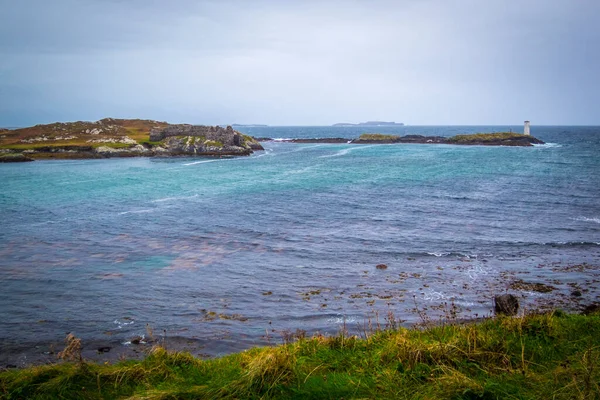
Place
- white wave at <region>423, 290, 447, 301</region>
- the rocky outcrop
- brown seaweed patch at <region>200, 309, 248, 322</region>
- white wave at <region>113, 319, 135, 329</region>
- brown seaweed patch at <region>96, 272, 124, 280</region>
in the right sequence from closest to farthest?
white wave at <region>113, 319, 135, 329</region>, brown seaweed patch at <region>200, 309, 248, 322</region>, white wave at <region>423, 290, 447, 301</region>, brown seaweed patch at <region>96, 272, 124, 280</region>, the rocky outcrop

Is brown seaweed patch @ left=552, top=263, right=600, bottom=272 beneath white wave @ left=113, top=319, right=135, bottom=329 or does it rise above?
above

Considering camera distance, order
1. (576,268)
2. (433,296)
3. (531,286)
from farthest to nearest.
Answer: (576,268) < (531,286) < (433,296)

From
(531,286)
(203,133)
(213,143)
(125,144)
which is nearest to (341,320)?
(531,286)

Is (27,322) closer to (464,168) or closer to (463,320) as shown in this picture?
(463,320)

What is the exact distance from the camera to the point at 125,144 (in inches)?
3691

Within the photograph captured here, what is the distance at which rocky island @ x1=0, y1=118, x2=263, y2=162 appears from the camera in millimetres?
87875

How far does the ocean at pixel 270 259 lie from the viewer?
572 inches

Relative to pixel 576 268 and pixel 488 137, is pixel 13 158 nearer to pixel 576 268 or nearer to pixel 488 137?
pixel 576 268

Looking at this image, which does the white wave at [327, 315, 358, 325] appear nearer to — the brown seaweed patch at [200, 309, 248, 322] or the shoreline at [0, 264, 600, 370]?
the shoreline at [0, 264, 600, 370]

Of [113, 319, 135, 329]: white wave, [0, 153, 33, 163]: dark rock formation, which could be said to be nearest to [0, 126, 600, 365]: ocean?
[113, 319, 135, 329]: white wave

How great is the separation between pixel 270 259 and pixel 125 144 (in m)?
82.9

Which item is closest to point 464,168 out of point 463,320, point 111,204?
point 111,204

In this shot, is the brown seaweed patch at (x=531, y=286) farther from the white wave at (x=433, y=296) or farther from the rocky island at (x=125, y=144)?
the rocky island at (x=125, y=144)

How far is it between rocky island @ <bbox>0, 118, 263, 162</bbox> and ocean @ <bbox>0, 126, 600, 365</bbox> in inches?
1856
